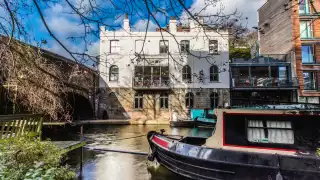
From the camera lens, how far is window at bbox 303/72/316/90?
67.8ft

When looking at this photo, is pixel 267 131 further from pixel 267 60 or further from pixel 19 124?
pixel 267 60

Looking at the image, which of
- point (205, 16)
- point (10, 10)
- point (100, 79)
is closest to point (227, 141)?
point (205, 16)

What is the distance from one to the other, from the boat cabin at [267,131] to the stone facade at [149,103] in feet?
56.4

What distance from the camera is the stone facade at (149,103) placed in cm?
2280

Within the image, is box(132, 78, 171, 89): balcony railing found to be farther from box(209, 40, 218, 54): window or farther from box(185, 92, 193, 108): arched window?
box(209, 40, 218, 54): window

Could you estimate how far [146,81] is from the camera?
2280 centimetres

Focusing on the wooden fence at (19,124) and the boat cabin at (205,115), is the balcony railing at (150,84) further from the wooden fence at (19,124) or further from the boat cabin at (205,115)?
the wooden fence at (19,124)

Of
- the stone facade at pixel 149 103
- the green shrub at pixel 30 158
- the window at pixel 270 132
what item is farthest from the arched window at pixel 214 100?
the green shrub at pixel 30 158

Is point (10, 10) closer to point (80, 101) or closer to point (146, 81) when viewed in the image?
point (146, 81)

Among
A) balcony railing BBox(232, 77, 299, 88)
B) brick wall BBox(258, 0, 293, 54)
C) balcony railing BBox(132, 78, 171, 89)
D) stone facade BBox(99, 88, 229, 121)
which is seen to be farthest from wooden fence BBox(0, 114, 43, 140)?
brick wall BBox(258, 0, 293, 54)

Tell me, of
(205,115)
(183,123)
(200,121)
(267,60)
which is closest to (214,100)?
(183,123)

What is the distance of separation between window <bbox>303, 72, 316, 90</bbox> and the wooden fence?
21.9m

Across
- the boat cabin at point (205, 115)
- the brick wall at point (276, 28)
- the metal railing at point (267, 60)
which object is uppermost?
the brick wall at point (276, 28)

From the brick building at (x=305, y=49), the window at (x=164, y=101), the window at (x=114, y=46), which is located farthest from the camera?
the window at (x=114, y=46)
